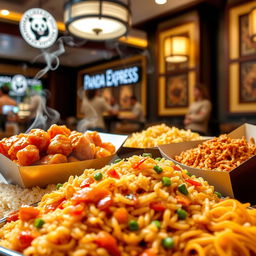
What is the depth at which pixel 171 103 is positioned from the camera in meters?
6.39

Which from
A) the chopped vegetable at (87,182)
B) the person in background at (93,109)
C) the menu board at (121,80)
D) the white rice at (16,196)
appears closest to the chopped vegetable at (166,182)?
the chopped vegetable at (87,182)

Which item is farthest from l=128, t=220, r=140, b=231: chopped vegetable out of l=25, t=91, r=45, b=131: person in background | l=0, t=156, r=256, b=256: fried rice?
l=25, t=91, r=45, b=131: person in background

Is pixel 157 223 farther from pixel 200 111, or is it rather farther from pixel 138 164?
pixel 200 111

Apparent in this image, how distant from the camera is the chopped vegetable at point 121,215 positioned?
2.36 feet

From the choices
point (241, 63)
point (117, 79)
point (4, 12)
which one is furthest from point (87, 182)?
point (117, 79)

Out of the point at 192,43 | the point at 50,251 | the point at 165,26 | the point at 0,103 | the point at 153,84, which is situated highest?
the point at 165,26

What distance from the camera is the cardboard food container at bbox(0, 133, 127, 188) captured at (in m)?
1.23

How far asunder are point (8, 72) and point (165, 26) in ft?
27.1

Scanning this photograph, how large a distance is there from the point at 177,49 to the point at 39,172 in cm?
500

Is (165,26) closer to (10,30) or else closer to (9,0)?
(9,0)

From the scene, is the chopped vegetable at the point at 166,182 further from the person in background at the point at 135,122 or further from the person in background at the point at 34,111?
the person in background at the point at 135,122

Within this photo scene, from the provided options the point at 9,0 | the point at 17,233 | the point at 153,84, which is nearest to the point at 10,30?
the point at 9,0

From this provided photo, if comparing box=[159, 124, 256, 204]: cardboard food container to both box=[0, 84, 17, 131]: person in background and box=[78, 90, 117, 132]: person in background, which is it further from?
box=[0, 84, 17, 131]: person in background

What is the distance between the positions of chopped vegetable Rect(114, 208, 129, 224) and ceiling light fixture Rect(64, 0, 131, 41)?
269cm
